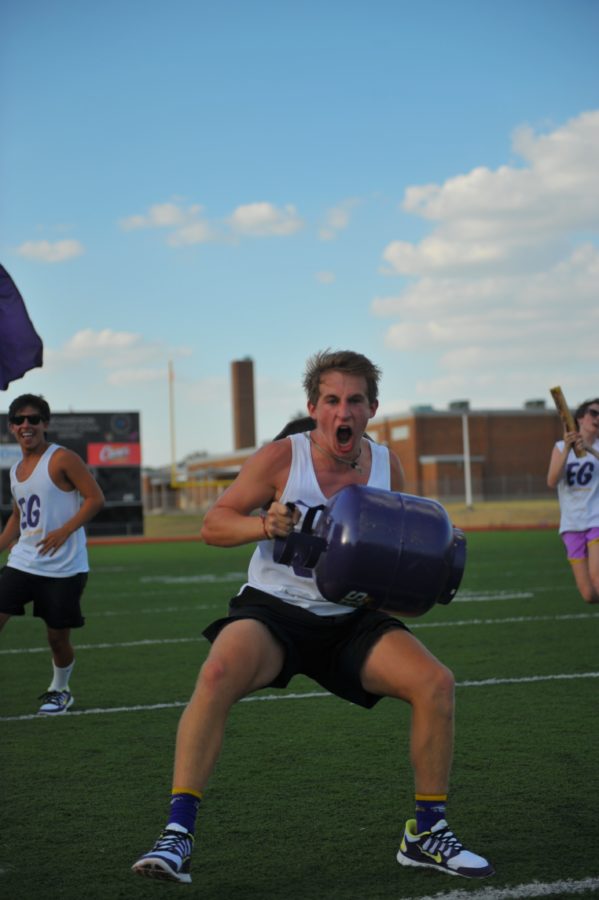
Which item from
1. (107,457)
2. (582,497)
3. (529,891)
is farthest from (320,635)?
(107,457)

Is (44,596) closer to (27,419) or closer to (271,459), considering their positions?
(27,419)

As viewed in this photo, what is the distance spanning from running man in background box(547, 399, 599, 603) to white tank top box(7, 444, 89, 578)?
12.7 ft

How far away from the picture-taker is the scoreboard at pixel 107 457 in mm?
39656

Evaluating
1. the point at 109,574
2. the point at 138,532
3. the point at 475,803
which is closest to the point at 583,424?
the point at 475,803

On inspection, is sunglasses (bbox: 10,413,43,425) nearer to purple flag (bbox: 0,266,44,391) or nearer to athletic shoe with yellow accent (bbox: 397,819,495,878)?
purple flag (bbox: 0,266,44,391)

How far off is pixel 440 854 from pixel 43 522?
430 centimetres

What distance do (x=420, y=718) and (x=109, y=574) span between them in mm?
17442

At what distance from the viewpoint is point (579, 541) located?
9.40 meters

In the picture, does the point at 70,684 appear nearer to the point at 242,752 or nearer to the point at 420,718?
the point at 242,752

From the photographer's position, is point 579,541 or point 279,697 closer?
point 279,697

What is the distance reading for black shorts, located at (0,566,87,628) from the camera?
7.45 m

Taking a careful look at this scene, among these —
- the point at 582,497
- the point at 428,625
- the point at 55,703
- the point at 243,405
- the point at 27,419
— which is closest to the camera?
the point at 27,419

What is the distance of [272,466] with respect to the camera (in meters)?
4.18

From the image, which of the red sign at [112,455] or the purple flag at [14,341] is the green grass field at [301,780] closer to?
the purple flag at [14,341]
